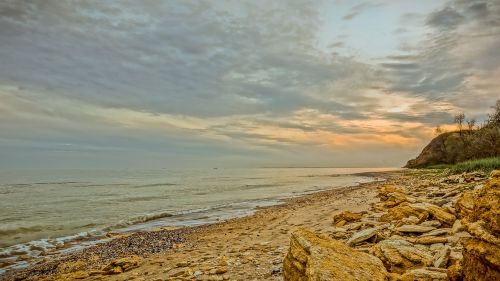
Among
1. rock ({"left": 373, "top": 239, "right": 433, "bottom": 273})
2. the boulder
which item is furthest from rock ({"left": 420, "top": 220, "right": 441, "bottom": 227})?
rock ({"left": 373, "top": 239, "right": 433, "bottom": 273})

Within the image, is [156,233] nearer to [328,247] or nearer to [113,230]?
[113,230]

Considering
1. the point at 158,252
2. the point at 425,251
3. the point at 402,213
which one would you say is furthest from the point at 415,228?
the point at 158,252

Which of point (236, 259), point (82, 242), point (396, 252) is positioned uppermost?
point (396, 252)

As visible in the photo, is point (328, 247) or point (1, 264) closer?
point (328, 247)

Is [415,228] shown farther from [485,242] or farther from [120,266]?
[120,266]

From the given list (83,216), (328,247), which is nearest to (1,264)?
(83,216)

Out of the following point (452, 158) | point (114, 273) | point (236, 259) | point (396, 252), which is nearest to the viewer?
point (396, 252)

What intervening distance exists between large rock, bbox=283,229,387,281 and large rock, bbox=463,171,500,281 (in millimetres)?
1112

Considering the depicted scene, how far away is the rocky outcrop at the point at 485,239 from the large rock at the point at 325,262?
1.12 metres

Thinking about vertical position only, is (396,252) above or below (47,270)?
above

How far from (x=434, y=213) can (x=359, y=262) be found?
4.87 metres

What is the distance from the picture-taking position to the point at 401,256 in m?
5.48

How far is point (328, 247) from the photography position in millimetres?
4805

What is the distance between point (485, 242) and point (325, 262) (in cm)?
186
